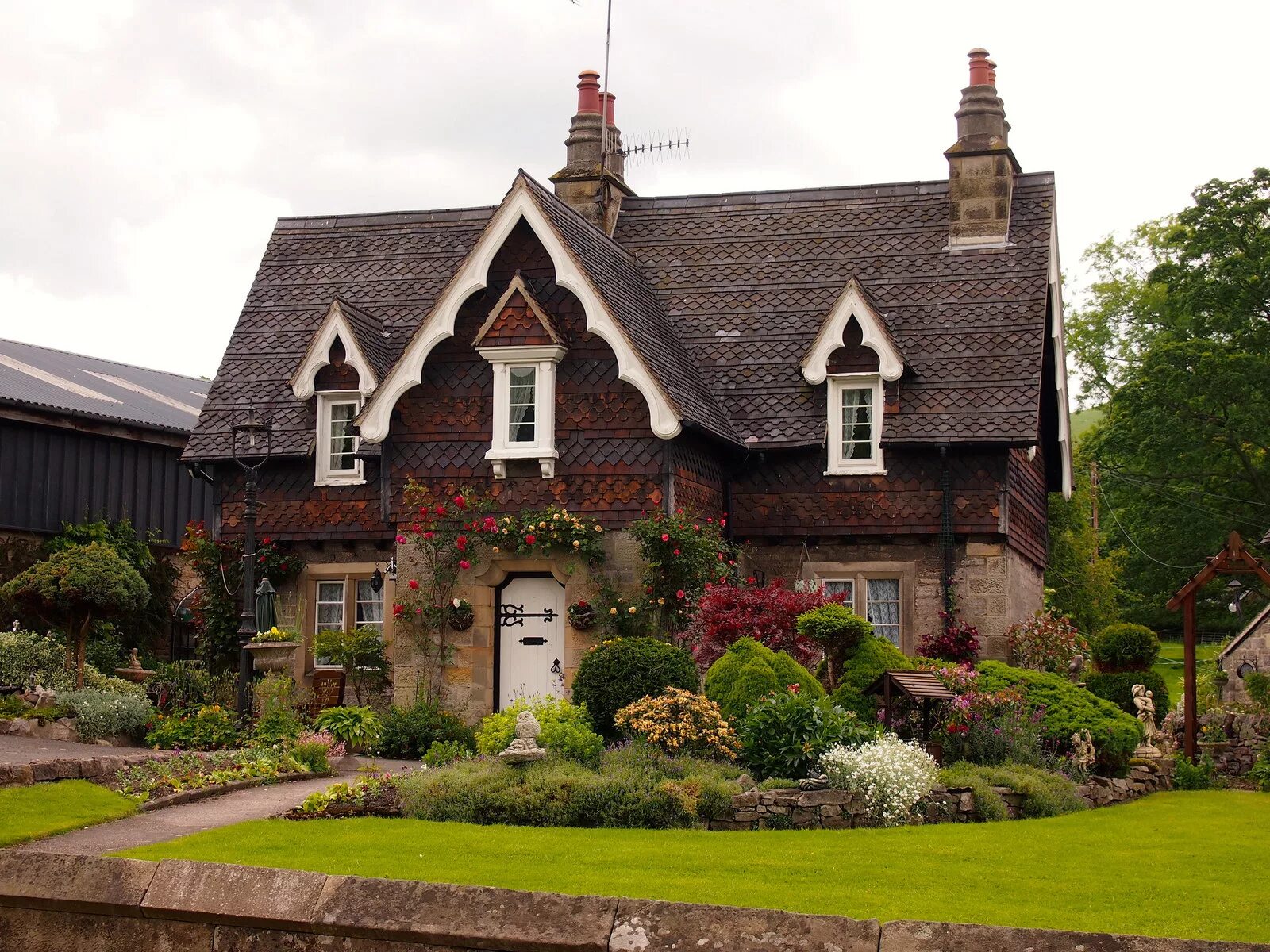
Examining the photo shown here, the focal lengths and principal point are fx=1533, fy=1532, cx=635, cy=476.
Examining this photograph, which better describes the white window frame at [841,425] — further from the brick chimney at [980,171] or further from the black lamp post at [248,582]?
the black lamp post at [248,582]

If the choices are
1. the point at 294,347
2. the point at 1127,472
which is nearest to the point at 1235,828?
the point at 294,347

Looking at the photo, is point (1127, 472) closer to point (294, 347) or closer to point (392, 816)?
point (294, 347)

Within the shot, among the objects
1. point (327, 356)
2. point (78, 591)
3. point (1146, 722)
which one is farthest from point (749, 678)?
point (327, 356)

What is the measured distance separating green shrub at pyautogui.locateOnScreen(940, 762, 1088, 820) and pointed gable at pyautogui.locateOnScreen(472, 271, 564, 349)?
8153 millimetres

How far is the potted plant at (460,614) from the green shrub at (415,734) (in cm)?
132

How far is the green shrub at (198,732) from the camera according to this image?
18828 millimetres

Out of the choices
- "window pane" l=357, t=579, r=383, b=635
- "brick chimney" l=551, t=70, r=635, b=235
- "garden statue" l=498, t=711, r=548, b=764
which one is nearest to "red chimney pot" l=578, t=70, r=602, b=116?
"brick chimney" l=551, t=70, r=635, b=235

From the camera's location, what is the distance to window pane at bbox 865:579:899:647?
22438mm

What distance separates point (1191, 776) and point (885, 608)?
4.93m

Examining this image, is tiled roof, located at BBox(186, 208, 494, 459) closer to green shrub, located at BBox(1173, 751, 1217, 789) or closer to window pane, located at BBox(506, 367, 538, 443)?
window pane, located at BBox(506, 367, 538, 443)

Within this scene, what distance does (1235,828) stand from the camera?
1469 cm

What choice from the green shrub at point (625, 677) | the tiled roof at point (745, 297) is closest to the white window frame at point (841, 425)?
the tiled roof at point (745, 297)

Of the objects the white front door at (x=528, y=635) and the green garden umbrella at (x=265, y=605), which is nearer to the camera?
the white front door at (x=528, y=635)

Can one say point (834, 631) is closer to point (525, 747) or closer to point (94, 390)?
point (525, 747)
